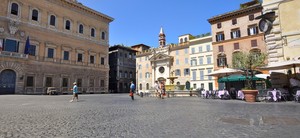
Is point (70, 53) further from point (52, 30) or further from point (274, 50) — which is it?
point (274, 50)

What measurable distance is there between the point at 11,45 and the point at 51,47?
5683 millimetres

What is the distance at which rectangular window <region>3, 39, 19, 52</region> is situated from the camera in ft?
82.1

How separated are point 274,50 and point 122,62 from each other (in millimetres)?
38444

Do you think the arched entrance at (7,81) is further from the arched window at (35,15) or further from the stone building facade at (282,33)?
the stone building facade at (282,33)

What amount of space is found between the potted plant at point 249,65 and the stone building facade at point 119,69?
33234 mm

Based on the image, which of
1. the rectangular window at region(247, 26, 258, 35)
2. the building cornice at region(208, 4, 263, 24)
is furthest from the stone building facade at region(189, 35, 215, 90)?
the rectangular window at region(247, 26, 258, 35)

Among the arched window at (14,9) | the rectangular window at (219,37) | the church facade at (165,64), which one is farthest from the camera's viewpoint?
the church facade at (165,64)

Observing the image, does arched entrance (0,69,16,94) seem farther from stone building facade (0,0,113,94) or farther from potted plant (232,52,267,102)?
potted plant (232,52,267,102)

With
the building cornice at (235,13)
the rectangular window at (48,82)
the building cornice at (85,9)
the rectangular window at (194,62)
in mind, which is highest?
the building cornice at (85,9)

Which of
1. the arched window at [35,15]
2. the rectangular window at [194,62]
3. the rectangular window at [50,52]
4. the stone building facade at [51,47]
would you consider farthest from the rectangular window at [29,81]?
the rectangular window at [194,62]

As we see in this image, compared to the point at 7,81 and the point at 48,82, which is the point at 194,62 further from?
the point at 7,81

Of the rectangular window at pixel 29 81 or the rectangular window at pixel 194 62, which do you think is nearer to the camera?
the rectangular window at pixel 29 81

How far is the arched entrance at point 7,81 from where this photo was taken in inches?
950

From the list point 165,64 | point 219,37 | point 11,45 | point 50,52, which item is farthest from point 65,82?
point 219,37
